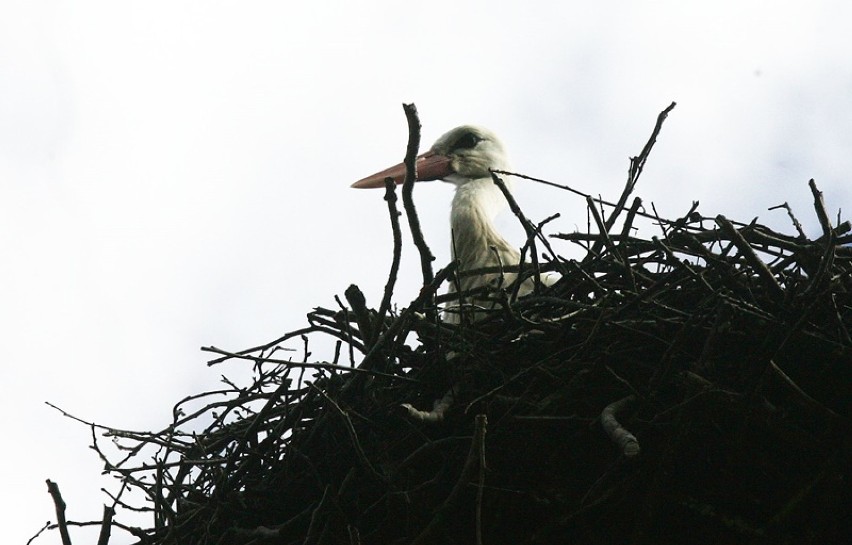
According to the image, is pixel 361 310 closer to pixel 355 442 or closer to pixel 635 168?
pixel 355 442

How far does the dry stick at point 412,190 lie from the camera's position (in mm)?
1430

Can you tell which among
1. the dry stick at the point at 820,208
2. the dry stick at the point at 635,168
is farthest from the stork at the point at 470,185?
the dry stick at the point at 820,208

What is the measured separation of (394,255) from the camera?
1.69m

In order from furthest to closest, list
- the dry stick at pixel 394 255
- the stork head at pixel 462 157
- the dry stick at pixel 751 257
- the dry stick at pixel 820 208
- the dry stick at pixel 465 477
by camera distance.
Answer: the stork head at pixel 462 157
the dry stick at pixel 820 208
the dry stick at pixel 751 257
the dry stick at pixel 394 255
the dry stick at pixel 465 477

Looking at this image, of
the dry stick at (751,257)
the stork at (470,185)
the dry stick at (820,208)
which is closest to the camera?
the dry stick at (751,257)

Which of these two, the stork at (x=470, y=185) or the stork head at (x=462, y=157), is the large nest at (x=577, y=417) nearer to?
the stork at (x=470, y=185)

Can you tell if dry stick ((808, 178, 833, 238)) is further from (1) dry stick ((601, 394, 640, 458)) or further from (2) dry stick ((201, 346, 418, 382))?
(2) dry stick ((201, 346, 418, 382))

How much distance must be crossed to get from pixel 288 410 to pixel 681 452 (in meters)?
0.74

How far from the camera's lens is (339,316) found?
2088 millimetres

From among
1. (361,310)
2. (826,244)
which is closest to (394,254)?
(361,310)

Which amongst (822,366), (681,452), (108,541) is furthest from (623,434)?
(108,541)

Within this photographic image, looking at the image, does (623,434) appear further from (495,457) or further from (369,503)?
(369,503)

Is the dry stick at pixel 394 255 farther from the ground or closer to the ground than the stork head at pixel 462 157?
closer to the ground

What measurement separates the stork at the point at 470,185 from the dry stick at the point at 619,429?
1.19 meters
